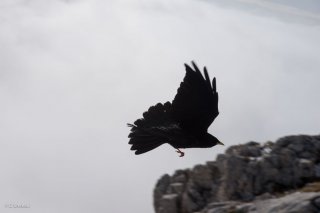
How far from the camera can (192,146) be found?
17.9m

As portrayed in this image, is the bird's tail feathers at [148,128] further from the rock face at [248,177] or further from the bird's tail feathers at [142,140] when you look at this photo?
the rock face at [248,177]

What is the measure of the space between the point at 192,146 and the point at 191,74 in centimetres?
223

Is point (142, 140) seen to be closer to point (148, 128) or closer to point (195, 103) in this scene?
point (148, 128)

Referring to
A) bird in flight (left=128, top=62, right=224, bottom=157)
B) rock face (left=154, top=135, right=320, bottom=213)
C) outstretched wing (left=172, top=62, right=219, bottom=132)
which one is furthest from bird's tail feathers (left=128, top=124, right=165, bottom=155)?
rock face (left=154, top=135, right=320, bottom=213)

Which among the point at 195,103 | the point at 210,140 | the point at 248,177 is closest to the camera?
the point at 210,140

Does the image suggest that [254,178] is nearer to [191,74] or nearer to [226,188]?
[226,188]

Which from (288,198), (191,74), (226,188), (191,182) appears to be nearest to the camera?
(191,74)

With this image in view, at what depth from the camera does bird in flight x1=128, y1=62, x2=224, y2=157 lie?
706 inches

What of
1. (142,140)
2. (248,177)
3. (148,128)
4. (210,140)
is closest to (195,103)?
(210,140)

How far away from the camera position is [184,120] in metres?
18.5

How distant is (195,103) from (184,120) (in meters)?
0.65

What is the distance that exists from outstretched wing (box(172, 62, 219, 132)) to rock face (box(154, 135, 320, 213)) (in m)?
16.0

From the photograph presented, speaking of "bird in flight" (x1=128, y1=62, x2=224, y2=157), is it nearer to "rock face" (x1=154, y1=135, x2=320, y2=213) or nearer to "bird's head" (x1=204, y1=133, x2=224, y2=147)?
"bird's head" (x1=204, y1=133, x2=224, y2=147)

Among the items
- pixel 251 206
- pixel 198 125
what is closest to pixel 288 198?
pixel 251 206
